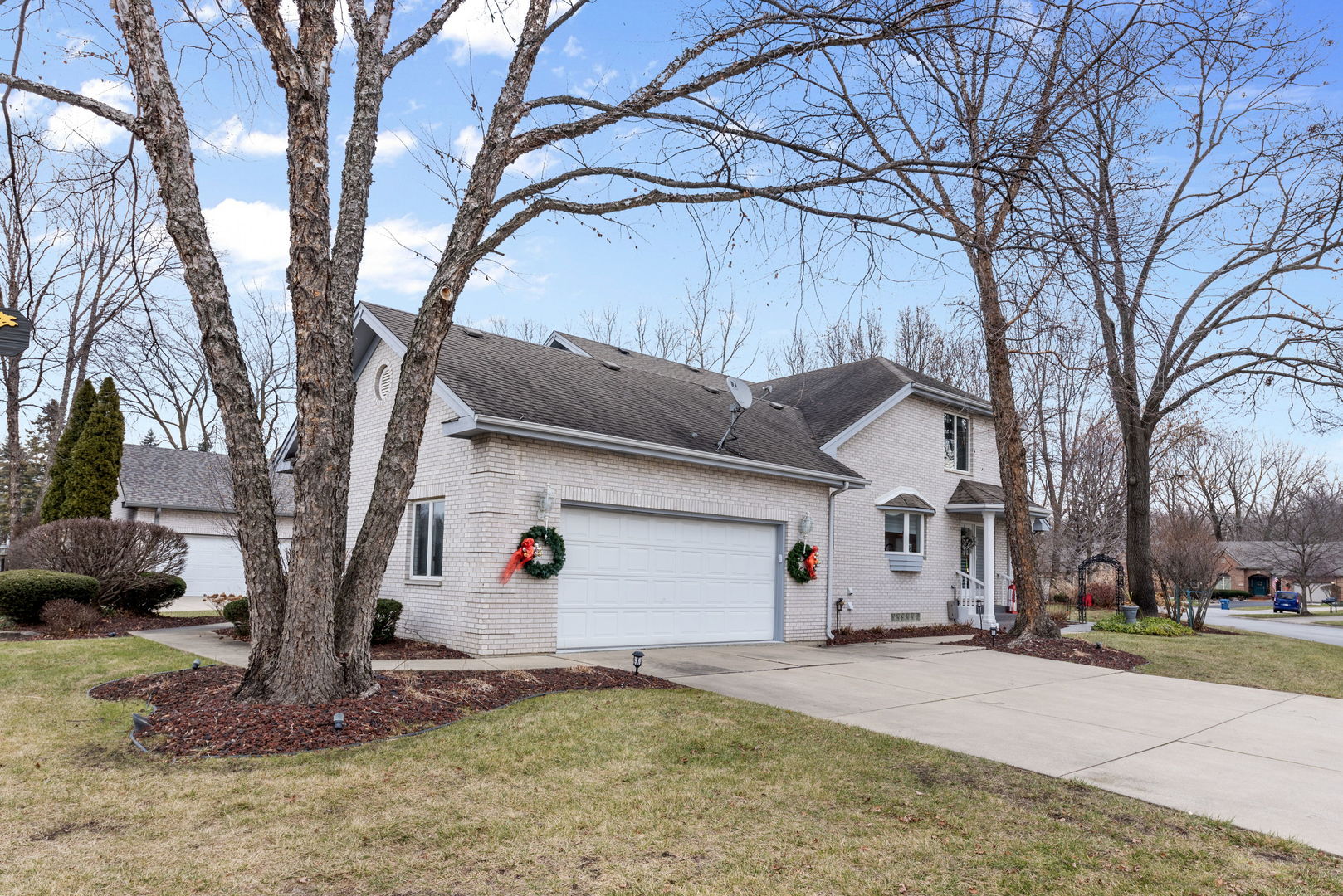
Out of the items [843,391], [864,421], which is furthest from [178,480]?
[864,421]

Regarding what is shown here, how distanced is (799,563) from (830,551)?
109cm

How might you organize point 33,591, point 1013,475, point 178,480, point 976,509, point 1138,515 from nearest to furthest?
1. point 33,591
2. point 1013,475
3. point 976,509
4. point 1138,515
5. point 178,480

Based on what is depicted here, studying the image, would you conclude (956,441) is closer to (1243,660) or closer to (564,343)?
(1243,660)

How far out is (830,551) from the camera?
50.8ft

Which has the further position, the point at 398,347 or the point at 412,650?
the point at 398,347

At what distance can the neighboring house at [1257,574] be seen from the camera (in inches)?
2105

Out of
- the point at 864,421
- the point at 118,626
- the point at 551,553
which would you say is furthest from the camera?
the point at 864,421

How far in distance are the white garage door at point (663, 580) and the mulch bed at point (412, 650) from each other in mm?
1577

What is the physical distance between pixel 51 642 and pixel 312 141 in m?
8.47

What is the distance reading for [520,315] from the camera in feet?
121

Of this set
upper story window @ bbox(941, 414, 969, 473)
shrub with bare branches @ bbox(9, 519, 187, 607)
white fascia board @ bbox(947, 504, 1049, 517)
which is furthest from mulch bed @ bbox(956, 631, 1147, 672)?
shrub with bare branches @ bbox(9, 519, 187, 607)

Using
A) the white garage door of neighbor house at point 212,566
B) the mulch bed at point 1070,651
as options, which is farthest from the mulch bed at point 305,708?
the white garage door of neighbor house at point 212,566

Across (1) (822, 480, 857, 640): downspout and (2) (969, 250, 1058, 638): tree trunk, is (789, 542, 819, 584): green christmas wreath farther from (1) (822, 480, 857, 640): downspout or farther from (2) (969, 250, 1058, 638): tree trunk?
(2) (969, 250, 1058, 638): tree trunk

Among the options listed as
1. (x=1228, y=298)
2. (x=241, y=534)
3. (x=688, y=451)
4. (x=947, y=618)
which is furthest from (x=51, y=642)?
(x=1228, y=298)
